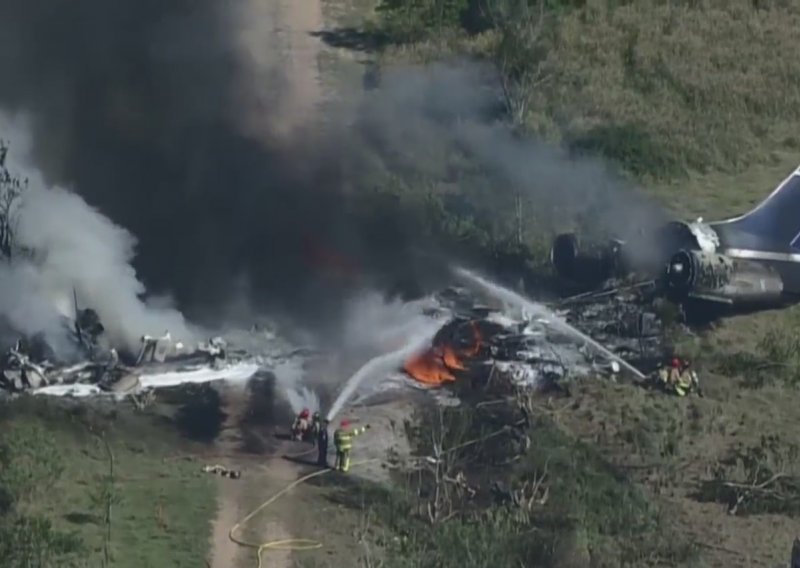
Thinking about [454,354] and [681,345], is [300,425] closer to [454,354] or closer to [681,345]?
[454,354]

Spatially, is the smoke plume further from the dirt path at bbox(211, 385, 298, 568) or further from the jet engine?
the dirt path at bbox(211, 385, 298, 568)

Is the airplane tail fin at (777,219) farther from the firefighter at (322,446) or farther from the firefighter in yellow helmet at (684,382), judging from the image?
the firefighter at (322,446)

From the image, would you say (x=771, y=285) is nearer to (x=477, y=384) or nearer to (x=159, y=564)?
(x=477, y=384)

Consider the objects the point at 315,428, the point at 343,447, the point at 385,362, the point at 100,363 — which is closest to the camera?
the point at 343,447

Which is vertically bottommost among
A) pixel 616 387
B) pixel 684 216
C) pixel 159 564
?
pixel 159 564

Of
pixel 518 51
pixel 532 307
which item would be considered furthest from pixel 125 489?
pixel 518 51

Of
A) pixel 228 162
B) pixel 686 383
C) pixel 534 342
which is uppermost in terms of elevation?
pixel 228 162

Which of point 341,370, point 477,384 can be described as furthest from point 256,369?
point 477,384

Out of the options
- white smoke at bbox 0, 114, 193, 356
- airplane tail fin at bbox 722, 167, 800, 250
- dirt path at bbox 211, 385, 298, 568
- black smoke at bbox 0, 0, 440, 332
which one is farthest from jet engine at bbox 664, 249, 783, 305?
white smoke at bbox 0, 114, 193, 356

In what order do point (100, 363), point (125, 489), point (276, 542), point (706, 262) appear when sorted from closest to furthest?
point (276, 542), point (125, 489), point (100, 363), point (706, 262)
